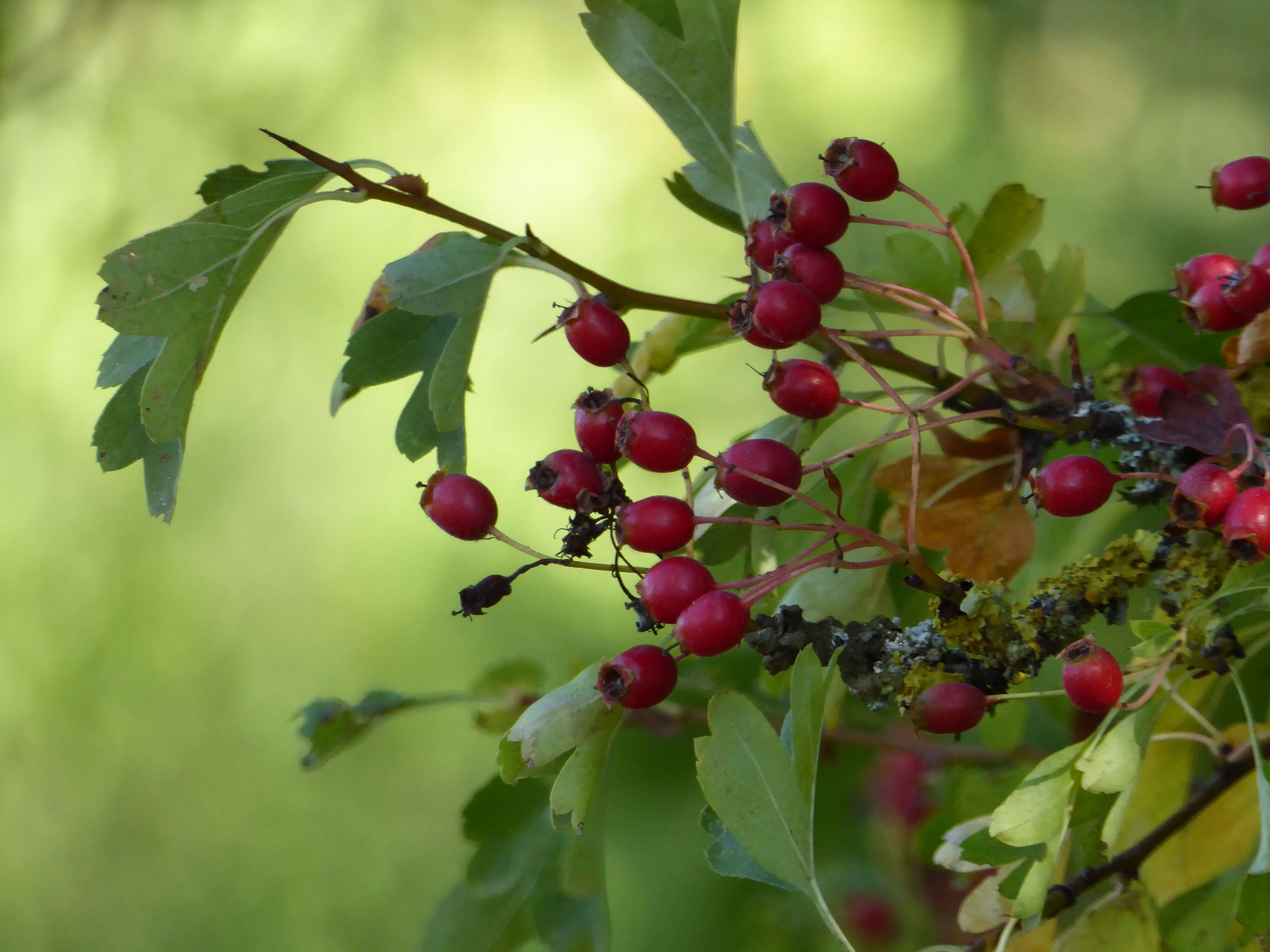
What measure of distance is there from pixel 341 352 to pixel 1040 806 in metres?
1.26

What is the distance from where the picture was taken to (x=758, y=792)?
1.10 ft

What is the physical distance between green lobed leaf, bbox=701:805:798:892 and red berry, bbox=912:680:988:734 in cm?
7

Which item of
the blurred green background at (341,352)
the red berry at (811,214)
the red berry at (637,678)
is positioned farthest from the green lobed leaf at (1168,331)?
the blurred green background at (341,352)

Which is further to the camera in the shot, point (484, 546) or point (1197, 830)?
point (484, 546)

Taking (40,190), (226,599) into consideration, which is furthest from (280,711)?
(40,190)

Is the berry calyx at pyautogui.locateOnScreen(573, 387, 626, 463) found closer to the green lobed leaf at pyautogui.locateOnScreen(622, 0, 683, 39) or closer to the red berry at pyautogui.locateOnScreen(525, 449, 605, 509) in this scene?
the red berry at pyautogui.locateOnScreen(525, 449, 605, 509)

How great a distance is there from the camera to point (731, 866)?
37 cm

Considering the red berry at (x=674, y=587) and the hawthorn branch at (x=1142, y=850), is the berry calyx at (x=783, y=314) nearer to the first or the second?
the red berry at (x=674, y=587)

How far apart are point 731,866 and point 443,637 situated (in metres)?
1.15

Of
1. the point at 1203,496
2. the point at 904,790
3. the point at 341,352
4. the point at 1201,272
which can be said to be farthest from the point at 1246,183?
the point at 341,352

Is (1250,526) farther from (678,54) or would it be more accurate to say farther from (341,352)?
(341,352)

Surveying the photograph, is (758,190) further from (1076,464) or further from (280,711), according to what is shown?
(280,711)

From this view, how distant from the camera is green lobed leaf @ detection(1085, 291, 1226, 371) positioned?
0.45 meters

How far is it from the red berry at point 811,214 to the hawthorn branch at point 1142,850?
228mm
